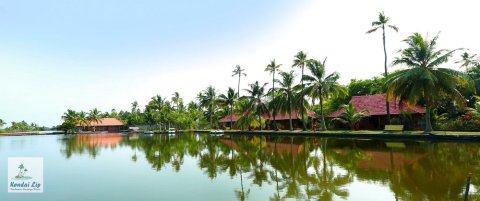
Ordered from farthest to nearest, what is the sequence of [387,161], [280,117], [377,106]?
[280,117] → [377,106] → [387,161]

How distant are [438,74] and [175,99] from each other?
75160 mm

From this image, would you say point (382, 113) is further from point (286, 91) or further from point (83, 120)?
point (83, 120)

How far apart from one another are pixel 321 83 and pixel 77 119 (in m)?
72.7

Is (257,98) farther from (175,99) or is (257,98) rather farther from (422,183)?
(175,99)

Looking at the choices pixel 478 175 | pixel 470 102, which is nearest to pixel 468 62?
pixel 470 102

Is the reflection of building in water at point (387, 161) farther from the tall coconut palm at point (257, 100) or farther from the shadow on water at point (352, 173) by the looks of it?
the tall coconut palm at point (257, 100)

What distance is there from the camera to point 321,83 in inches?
1607

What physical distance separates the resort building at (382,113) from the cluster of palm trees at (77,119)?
7088 centimetres

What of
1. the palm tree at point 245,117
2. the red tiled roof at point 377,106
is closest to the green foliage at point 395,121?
the red tiled roof at point 377,106

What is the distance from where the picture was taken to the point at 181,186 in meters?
12.1

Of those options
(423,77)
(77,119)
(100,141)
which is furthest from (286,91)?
(77,119)

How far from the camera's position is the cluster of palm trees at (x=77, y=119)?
90.6 meters

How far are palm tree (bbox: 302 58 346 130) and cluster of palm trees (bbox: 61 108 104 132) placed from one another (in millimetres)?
71083

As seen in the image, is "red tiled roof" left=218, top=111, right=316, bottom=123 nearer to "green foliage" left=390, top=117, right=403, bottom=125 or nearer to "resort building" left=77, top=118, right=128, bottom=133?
"green foliage" left=390, top=117, right=403, bottom=125
